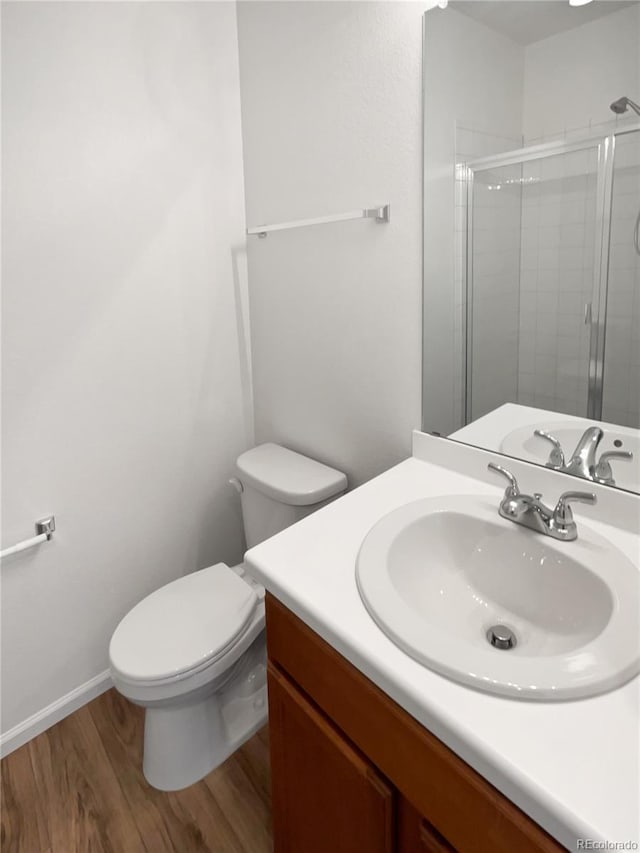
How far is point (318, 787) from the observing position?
0.96m

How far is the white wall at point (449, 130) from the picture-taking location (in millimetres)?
1104

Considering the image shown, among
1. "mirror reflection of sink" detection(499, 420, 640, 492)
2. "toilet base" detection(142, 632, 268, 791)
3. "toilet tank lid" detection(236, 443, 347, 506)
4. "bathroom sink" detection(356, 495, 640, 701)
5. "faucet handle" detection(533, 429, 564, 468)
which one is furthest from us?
"toilet tank lid" detection(236, 443, 347, 506)

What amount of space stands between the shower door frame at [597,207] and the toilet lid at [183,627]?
3.51 feet

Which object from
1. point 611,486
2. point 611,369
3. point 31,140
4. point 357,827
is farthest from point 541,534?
point 31,140

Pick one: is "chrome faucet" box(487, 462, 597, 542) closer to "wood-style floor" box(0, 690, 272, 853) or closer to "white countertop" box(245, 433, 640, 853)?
"white countertop" box(245, 433, 640, 853)

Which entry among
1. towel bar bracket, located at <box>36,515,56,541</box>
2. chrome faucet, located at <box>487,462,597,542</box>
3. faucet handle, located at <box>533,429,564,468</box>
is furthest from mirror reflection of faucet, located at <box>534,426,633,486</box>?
towel bar bracket, located at <box>36,515,56,541</box>

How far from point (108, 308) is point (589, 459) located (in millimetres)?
1372

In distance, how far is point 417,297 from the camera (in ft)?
4.50

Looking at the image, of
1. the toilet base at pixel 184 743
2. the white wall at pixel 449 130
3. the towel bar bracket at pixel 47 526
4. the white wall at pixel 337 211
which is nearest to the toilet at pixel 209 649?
the toilet base at pixel 184 743

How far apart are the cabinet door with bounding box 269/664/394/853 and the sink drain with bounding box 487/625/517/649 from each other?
0.30 meters

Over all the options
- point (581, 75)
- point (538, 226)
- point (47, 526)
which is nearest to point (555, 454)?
point (538, 226)

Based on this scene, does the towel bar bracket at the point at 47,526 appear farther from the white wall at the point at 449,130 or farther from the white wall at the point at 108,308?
the white wall at the point at 449,130

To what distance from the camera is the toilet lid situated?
134 centimetres

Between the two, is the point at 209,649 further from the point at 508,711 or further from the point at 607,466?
the point at 607,466
